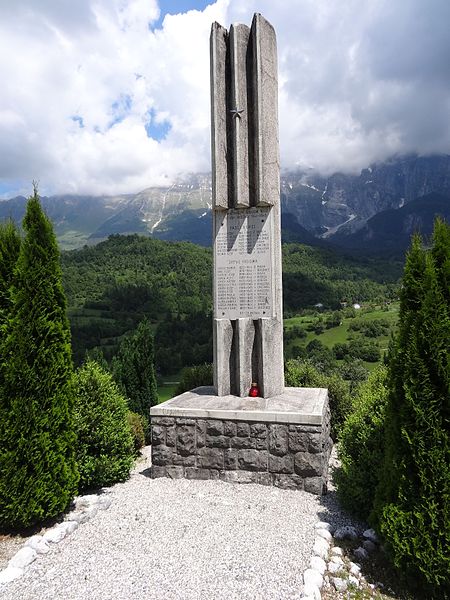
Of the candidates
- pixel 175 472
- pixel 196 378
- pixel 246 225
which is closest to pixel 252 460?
pixel 175 472

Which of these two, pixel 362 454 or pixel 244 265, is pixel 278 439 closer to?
pixel 362 454

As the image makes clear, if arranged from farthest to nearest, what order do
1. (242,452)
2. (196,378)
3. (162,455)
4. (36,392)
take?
1. (196,378)
2. (162,455)
3. (242,452)
4. (36,392)

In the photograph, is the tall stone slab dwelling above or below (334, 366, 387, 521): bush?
above

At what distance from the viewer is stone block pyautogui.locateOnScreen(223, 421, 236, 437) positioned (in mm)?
5684

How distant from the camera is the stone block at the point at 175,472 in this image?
590cm

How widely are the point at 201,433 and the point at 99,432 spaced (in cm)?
138

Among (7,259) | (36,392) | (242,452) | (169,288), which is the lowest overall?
Answer: (242,452)

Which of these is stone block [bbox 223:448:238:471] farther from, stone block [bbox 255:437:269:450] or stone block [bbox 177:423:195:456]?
stone block [bbox 177:423:195:456]

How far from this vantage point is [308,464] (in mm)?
5367

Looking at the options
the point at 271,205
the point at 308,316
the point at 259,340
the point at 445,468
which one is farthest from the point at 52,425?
the point at 308,316

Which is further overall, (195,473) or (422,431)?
(195,473)

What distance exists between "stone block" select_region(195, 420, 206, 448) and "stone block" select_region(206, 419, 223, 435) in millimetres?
61

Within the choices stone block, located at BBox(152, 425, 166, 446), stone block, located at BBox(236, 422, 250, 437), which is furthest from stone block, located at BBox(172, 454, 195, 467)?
stone block, located at BBox(236, 422, 250, 437)

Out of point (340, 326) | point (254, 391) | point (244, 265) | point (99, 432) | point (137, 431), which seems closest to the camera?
point (99, 432)
